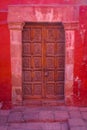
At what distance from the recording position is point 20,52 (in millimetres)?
8531

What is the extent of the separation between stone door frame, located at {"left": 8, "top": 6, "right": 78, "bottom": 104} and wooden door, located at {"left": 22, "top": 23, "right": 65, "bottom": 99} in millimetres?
264

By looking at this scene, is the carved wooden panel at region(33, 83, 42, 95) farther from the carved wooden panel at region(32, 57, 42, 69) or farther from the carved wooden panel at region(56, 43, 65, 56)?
the carved wooden panel at region(56, 43, 65, 56)

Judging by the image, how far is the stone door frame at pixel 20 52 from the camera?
8305 millimetres

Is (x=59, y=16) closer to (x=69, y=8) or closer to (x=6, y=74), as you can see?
(x=69, y=8)

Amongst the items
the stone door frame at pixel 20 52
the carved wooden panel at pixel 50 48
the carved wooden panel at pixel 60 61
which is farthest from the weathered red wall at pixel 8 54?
the carved wooden panel at pixel 50 48

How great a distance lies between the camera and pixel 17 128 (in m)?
7.59

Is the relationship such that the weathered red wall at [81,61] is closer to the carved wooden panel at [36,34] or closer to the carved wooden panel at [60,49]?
the carved wooden panel at [60,49]

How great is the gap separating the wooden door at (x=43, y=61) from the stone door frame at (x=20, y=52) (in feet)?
0.87

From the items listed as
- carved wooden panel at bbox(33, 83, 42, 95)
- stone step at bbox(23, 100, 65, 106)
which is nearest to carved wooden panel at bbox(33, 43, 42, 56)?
carved wooden panel at bbox(33, 83, 42, 95)

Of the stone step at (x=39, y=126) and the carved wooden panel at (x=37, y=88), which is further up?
the carved wooden panel at (x=37, y=88)

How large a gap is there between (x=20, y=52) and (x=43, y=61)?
0.74 metres

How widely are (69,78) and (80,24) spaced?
5.09 feet

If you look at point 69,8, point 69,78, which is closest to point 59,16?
point 69,8

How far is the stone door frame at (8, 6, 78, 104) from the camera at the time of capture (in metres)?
8.30
